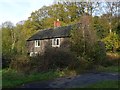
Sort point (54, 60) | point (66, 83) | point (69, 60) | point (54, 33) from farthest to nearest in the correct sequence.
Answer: point (54, 33), point (69, 60), point (54, 60), point (66, 83)

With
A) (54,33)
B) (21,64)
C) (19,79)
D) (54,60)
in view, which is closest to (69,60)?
(54,60)

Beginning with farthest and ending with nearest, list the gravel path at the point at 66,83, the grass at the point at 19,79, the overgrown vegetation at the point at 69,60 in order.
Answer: the overgrown vegetation at the point at 69,60 < the grass at the point at 19,79 < the gravel path at the point at 66,83

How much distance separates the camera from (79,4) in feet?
204

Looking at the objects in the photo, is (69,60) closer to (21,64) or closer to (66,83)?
(21,64)

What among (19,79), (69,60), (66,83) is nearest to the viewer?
(66,83)

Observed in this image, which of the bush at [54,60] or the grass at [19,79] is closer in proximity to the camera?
the grass at [19,79]

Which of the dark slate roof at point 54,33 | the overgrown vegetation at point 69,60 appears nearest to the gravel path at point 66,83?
the overgrown vegetation at point 69,60

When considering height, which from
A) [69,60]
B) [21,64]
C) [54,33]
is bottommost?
[21,64]

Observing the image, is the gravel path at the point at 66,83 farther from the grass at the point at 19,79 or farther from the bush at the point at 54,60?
the bush at the point at 54,60

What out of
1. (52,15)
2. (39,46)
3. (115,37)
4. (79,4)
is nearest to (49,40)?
(39,46)

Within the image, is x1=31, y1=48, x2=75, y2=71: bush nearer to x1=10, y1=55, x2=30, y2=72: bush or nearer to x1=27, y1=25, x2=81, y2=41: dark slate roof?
x1=10, y1=55, x2=30, y2=72: bush

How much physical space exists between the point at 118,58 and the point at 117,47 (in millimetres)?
7585

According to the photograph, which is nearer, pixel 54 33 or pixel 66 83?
pixel 66 83

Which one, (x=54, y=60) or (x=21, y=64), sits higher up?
(x=54, y=60)
